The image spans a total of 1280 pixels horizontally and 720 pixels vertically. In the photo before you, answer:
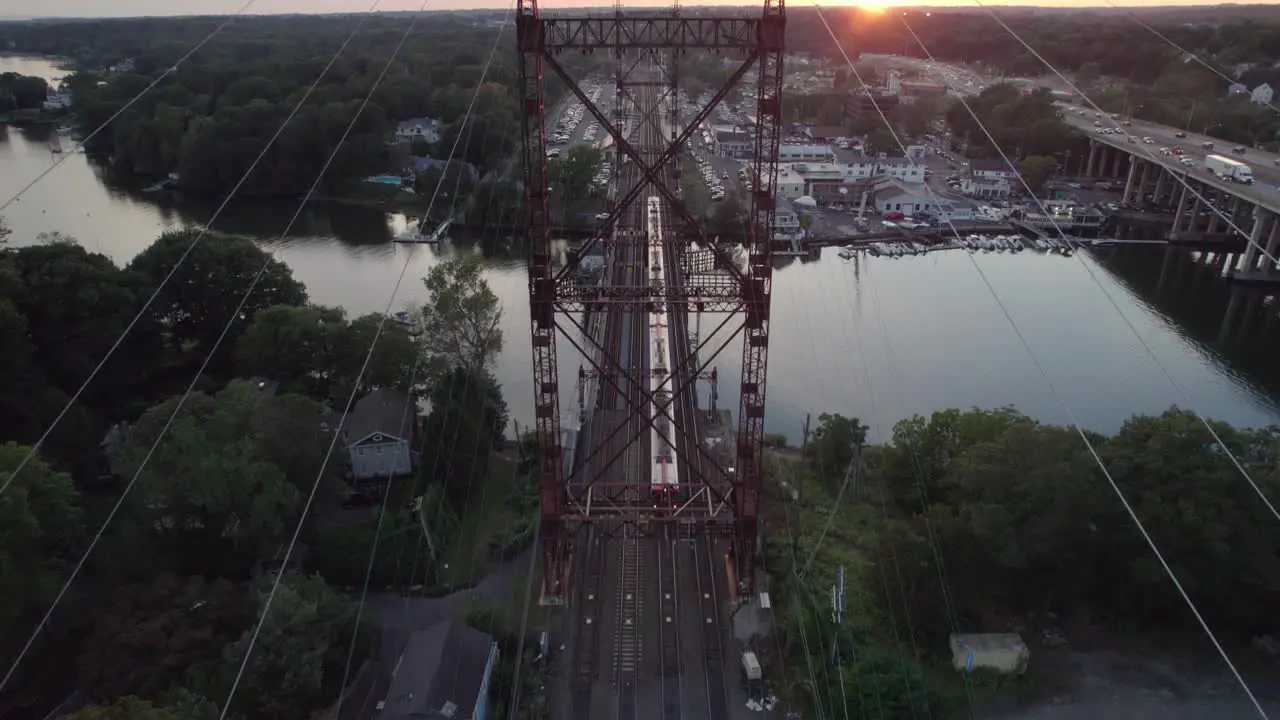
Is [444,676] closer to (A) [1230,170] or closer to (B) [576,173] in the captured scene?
(B) [576,173]

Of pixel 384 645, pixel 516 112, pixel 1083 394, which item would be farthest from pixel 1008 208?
pixel 384 645

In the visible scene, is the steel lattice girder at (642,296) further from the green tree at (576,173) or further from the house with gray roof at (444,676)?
the green tree at (576,173)

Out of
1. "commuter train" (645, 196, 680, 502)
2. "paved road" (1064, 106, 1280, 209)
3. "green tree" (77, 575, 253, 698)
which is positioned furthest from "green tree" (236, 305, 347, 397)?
"paved road" (1064, 106, 1280, 209)

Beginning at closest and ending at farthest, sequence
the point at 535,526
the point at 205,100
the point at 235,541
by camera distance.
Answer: the point at 235,541, the point at 535,526, the point at 205,100

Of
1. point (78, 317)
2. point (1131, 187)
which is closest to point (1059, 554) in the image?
point (78, 317)

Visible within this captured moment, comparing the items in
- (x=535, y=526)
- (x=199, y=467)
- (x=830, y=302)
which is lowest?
(x=830, y=302)

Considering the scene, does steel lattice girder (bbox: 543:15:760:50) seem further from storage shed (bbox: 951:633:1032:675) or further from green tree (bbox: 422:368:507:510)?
storage shed (bbox: 951:633:1032:675)

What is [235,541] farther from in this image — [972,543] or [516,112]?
[516,112]
